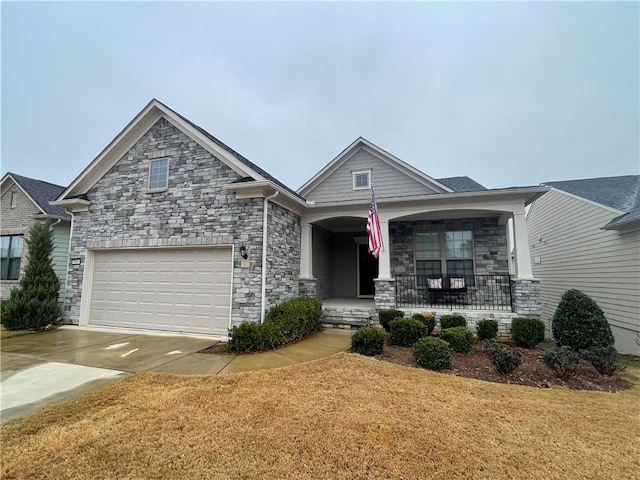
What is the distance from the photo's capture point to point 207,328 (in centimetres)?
762

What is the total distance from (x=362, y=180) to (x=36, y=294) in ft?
36.4

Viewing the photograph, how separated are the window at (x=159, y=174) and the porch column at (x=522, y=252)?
31.9 feet

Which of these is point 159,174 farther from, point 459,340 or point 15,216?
point 15,216

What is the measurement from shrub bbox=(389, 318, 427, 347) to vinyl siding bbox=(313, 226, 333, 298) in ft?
15.2

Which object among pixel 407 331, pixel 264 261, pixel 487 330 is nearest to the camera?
pixel 407 331

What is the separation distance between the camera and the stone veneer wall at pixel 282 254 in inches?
302

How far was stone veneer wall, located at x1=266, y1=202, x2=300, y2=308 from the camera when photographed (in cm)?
767

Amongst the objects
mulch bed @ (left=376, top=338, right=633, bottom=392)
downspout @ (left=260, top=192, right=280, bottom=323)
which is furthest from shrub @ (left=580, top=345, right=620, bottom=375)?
downspout @ (left=260, top=192, right=280, bottom=323)

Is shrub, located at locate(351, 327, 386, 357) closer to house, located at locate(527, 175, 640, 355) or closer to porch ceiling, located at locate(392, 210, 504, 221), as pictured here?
porch ceiling, located at locate(392, 210, 504, 221)

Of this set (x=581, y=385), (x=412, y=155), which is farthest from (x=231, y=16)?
(x=412, y=155)

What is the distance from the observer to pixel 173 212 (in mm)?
8172

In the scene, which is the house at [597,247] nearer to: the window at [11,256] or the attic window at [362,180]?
the attic window at [362,180]

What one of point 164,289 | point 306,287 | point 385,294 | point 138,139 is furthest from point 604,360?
point 138,139

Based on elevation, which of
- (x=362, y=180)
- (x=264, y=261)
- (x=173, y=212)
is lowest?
(x=264, y=261)
